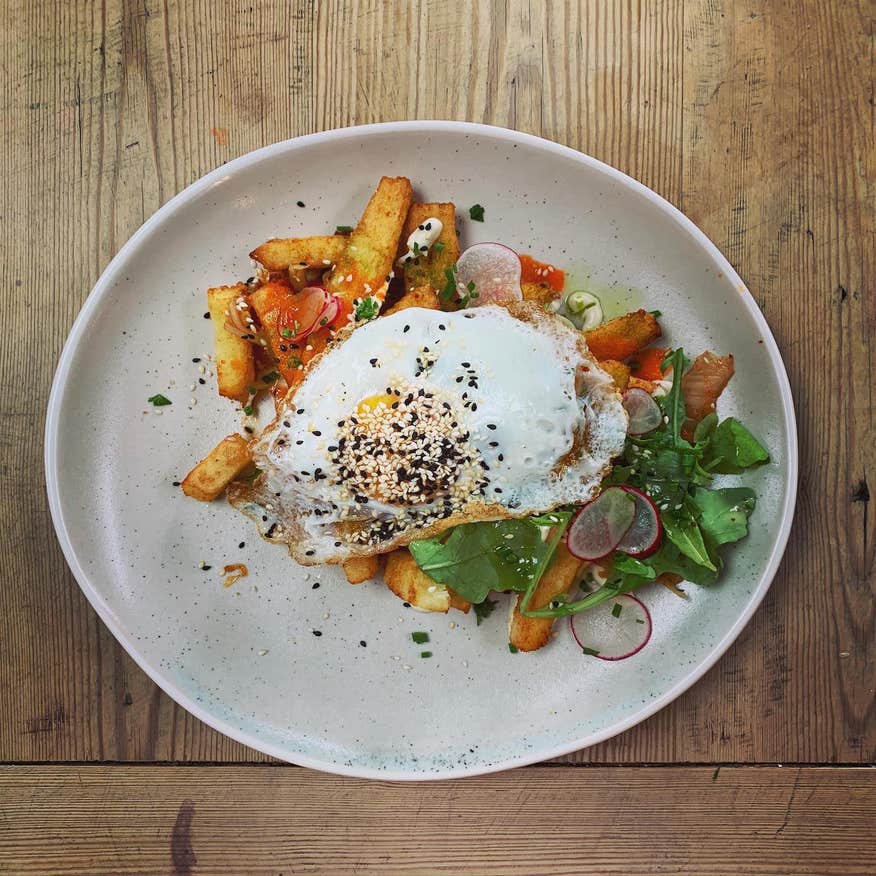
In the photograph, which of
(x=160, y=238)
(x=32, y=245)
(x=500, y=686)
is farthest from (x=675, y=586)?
(x=32, y=245)

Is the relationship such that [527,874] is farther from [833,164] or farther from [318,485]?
[833,164]

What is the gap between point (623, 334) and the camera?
243 cm

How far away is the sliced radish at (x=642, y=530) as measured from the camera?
2.34 m

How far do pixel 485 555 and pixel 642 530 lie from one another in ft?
1.78

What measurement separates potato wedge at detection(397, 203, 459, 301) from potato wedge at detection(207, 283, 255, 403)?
0.62 metres

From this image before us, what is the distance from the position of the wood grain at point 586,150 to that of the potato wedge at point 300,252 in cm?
52

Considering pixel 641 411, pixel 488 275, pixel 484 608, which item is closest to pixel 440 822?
pixel 484 608

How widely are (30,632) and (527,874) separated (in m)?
2.13

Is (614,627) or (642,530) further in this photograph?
(614,627)

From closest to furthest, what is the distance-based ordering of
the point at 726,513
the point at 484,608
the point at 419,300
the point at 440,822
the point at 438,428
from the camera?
the point at 438,428, the point at 419,300, the point at 726,513, the point at 484,608, the point at 440,822

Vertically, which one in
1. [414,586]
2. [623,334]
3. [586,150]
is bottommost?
[414,586]

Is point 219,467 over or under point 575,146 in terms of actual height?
under

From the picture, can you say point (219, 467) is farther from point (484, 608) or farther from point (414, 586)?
point (484, 608)

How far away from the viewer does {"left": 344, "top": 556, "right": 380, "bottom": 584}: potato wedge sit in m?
2.40
